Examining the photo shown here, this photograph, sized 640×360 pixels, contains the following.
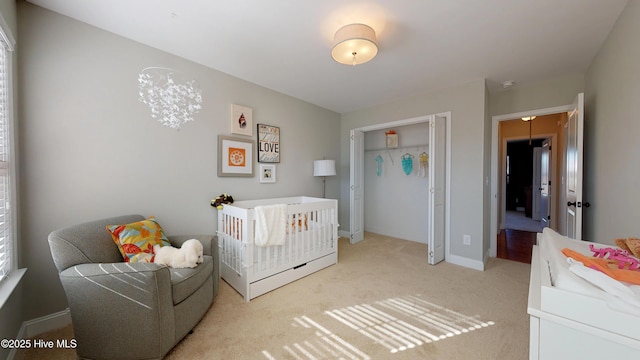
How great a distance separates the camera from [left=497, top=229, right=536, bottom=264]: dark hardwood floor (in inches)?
127

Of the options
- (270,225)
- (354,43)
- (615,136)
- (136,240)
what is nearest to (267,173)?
(270,225)

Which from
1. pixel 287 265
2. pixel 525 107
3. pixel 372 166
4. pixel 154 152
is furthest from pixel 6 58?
pixel 525 107

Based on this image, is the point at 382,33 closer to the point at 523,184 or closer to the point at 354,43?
the point at 354,43

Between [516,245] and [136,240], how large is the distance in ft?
16.8

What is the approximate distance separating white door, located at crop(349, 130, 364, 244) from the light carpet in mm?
1150

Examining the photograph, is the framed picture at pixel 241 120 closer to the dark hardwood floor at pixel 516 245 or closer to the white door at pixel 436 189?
the white door at pixel 436 189

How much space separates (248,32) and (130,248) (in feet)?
6.27

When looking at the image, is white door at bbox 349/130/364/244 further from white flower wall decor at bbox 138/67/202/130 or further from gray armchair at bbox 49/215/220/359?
gray armchair at bbox 49/215/220/359

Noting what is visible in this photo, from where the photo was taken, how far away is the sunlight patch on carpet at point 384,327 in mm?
1479

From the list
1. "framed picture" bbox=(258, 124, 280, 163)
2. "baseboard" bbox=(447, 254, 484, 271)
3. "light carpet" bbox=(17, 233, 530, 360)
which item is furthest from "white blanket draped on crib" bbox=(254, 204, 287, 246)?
"baseboard" bbox=(447, 254, 484, 271)

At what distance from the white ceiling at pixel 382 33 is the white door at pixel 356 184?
47.2 inches

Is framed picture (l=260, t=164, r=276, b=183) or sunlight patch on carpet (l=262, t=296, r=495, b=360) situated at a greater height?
framed picture (l=260, t=164, r=276, b=183)

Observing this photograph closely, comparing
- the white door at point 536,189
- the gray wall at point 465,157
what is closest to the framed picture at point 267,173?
the gray wall at point 465,157

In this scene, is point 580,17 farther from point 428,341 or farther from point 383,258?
point 383,258
